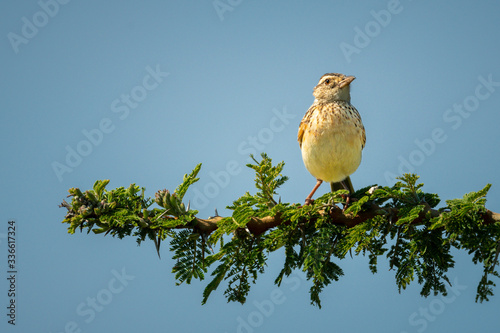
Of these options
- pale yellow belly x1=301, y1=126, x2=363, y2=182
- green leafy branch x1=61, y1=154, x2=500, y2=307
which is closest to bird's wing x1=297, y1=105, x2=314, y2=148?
pale yellow belly x1=301, y1=126, x2=363, y2=182

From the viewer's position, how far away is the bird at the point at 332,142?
6.23 metres

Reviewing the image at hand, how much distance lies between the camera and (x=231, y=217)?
3.19m

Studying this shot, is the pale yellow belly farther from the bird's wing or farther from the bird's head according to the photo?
the bird's head

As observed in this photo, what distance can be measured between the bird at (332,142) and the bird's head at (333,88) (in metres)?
0.32

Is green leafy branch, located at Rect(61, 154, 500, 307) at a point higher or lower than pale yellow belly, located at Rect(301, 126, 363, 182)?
lower

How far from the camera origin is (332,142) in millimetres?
6227

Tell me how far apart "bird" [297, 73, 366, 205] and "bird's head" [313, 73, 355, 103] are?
1.05 ft

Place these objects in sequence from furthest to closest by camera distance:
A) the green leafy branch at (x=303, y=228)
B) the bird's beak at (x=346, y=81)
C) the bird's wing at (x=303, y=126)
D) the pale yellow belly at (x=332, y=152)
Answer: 1. the bird's beak at (x=346, y=81)
2. the bird's wing at (x=303, y=126)
3. the pale yellow belly at (x=332, y=152)
4. the green leafy branch at (x=303, y=228)

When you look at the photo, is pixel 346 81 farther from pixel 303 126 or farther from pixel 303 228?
pixel 303 228

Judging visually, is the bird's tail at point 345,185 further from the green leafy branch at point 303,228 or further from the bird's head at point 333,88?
the green leafy branch at point 303,228

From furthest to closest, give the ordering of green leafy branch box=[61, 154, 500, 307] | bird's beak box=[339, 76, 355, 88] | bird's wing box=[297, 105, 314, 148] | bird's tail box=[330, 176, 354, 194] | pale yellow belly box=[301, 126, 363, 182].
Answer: bird's beak box=[339, 76, 355, 88] → bird's tail box=[330, 176, 354, 194] → bird's wing box=[297, 105, 314, 148] → pale yellow belly box=[301, 126, 363, 182] → green leafy branch box=[61, 154, 500, 307]

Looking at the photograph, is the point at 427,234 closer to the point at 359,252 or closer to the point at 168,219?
the point at 359,252

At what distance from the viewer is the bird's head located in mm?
7195

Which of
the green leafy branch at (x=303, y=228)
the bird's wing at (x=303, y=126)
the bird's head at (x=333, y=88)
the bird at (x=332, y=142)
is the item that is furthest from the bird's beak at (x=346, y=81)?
the green leafy branch at (x=303, y=228)
